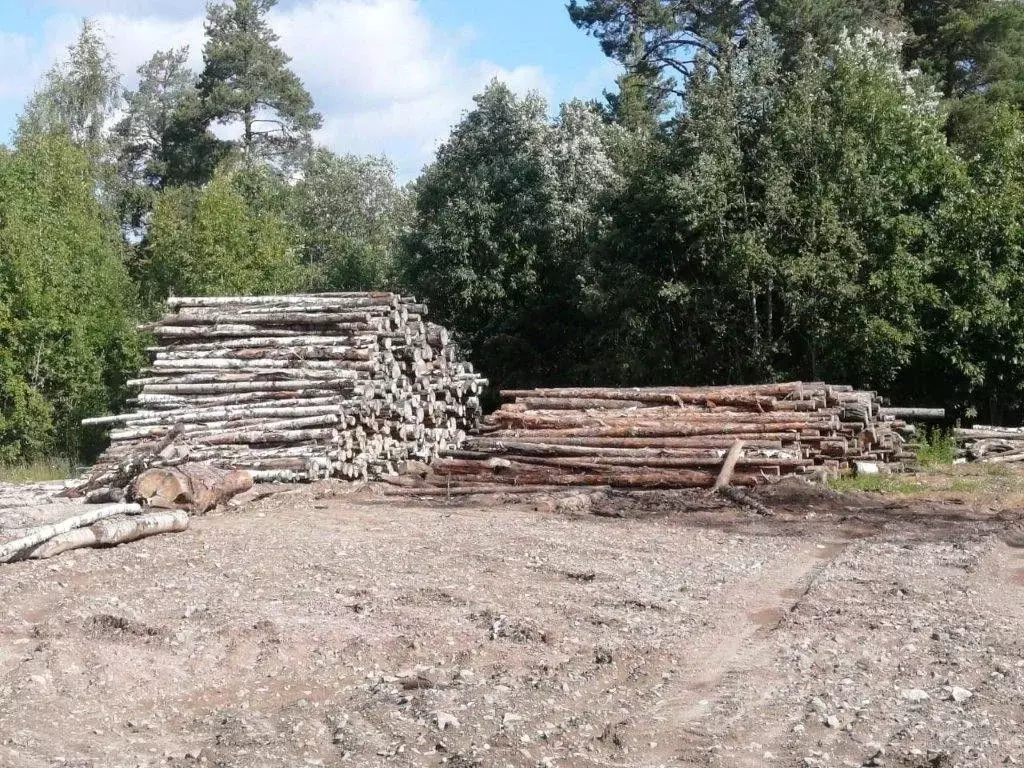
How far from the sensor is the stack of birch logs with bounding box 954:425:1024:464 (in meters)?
18.0

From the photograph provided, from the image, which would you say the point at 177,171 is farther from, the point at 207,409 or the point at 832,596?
the point at 832,596

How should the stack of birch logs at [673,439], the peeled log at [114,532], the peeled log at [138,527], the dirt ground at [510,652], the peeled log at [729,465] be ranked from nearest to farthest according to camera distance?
the dirt ground at [510,652] < the peeled log at [114,532] < the peeled log at [138,527] < the peeled log at [729,465] < the stack of birch logs at [673,439]

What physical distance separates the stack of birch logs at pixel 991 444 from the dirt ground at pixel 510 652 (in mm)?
7169

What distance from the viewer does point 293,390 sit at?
1567 centimetres

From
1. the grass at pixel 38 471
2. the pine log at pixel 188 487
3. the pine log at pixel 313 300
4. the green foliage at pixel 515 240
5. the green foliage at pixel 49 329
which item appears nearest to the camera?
the pine log at pixel 188 487

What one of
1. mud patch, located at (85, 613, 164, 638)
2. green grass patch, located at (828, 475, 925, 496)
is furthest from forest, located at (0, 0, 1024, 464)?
mud patch, located at (85, 613, 164, 638)

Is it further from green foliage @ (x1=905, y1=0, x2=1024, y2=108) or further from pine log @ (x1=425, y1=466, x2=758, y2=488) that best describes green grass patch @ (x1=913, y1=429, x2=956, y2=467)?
green foliage @ (x1=905, y1=0, x2=1024, y2=108)

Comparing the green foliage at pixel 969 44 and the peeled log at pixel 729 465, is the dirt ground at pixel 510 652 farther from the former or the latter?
the green foliage at pixel 969 44

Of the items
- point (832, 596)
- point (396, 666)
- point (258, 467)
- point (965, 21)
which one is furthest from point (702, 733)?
point (965, 21)

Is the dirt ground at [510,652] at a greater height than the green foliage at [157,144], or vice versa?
the green foliage at [157,144]

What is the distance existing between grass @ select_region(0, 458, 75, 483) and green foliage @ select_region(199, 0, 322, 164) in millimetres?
22113

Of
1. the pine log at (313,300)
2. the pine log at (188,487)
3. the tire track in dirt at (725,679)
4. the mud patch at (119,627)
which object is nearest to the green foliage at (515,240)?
the pine log at (313,300)

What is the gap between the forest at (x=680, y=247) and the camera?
21156mm

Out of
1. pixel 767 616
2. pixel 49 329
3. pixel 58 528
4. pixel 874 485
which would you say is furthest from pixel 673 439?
pixel 49 329
